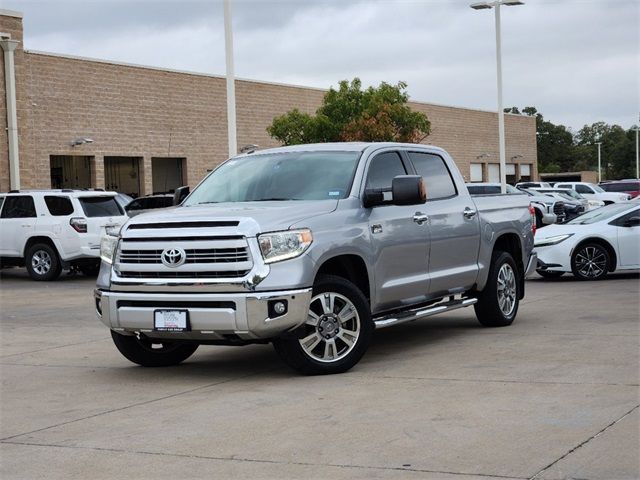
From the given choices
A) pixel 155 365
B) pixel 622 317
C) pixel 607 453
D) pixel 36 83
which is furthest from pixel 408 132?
pixel 607 453

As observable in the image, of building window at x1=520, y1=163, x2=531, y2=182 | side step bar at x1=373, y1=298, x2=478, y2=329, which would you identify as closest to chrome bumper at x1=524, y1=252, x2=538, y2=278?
side step bar at x1=373, y1=298, x2=478, y2=329

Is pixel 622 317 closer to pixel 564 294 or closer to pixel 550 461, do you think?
pixel 564 294

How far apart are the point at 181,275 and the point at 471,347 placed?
10.6ft

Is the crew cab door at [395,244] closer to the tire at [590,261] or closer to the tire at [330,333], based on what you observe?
the tire at [330,333]

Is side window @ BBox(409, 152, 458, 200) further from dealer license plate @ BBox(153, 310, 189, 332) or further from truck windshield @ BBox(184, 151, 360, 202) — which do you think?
dealer license plate @ BBox(153, 310, 189, 332)

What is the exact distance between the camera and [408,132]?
4612cm

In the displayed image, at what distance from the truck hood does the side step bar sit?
1.20 m

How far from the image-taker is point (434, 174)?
1135 cm

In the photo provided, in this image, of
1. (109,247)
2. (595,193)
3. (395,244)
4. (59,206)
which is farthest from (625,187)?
(109,247)

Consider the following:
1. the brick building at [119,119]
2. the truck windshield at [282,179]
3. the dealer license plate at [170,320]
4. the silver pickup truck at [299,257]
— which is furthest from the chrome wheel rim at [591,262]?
the brick building at [119,119]

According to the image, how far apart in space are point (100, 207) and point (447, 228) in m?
12.8

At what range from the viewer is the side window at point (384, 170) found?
10.3 m

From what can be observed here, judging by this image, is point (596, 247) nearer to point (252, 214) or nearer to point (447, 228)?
point (447, 228)

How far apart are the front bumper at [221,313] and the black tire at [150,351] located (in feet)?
2.45
